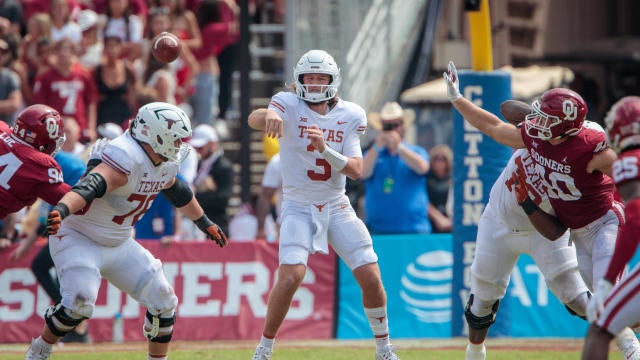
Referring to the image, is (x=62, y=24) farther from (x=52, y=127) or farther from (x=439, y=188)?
(x=52, y=127)

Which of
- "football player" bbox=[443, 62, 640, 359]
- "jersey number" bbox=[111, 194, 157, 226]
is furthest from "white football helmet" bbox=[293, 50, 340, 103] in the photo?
"jersey number" bbox=[111, 194, 157, 226]

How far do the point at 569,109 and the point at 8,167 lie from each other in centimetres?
396

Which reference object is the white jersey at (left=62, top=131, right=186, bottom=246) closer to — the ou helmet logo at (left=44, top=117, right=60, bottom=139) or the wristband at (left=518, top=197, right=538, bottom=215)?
the ou helmet logo at (left=44, top=117, right=60, bottom=139)

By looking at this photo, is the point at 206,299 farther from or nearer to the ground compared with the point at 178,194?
nearer to the ground

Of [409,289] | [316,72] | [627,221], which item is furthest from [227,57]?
[627,221]

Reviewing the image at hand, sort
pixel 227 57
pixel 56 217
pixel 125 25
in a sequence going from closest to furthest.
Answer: pixel 56 217 → pixel 125 25 → pixel 227 57

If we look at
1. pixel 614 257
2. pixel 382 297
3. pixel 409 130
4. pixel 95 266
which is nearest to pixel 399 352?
pixel 382 297

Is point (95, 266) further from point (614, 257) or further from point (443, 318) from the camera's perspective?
point (443, 318)

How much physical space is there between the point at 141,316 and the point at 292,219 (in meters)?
3.59

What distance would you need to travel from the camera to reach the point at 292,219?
9.22 m

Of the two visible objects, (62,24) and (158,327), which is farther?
(62,24)

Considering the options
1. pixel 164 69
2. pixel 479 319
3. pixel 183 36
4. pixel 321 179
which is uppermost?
pixel 321 179

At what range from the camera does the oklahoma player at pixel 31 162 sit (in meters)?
8.67

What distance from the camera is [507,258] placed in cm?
910
